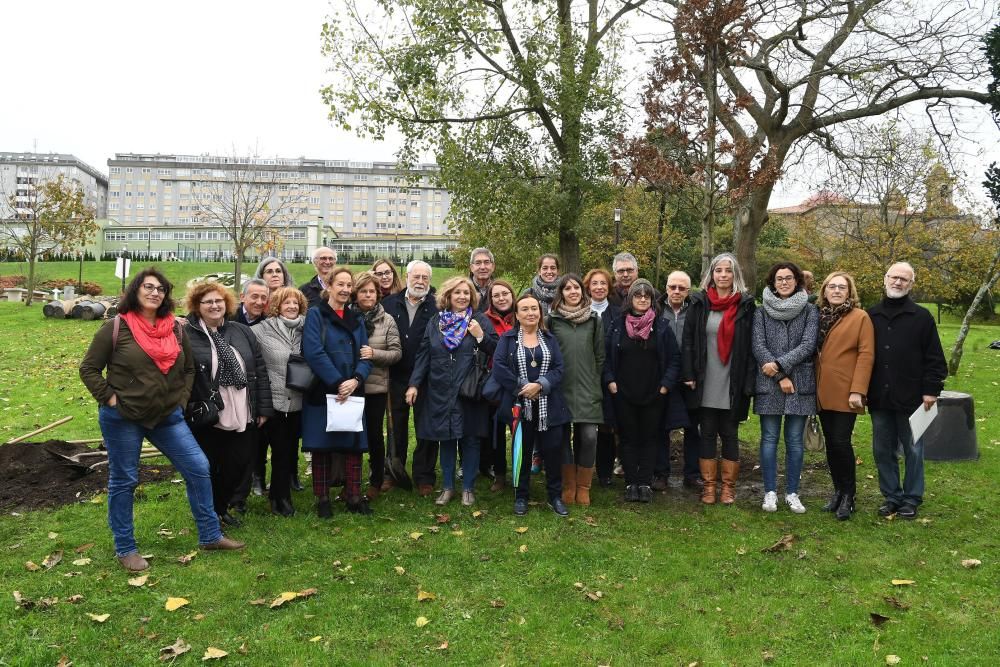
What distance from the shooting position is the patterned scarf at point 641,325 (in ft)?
20.1

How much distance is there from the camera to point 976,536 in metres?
5.36

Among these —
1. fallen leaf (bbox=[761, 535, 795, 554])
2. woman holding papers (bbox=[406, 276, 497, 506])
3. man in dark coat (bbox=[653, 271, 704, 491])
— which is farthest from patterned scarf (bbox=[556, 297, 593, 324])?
fallen leaf (bbox=[761, 535, 795, 554])

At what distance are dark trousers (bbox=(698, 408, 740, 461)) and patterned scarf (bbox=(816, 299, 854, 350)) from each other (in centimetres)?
104

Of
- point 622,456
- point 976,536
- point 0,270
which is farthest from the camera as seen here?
point 0,270

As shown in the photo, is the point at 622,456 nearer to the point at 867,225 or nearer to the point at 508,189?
the point at 508,189

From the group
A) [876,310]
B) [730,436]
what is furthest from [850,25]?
[730,436]

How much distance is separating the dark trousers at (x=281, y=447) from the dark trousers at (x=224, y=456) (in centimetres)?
36

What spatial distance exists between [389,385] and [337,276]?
4.33ft

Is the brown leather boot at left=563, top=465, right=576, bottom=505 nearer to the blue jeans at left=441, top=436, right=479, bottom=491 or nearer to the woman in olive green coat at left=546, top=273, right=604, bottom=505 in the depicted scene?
the woman in olive green coat at left=546, top=273, right=604, bottom=505

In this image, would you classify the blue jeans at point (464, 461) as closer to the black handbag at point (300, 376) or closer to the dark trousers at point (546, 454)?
the dark trousers at point (546, 454)

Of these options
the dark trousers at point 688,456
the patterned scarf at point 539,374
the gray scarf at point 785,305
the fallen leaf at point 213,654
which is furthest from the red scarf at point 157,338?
the gray scarf at point 785,305

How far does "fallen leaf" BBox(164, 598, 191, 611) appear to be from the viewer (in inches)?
163

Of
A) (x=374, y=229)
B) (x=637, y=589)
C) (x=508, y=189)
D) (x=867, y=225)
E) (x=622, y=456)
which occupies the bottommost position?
(x=637, y=589)

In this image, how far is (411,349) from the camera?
6.45 metres
